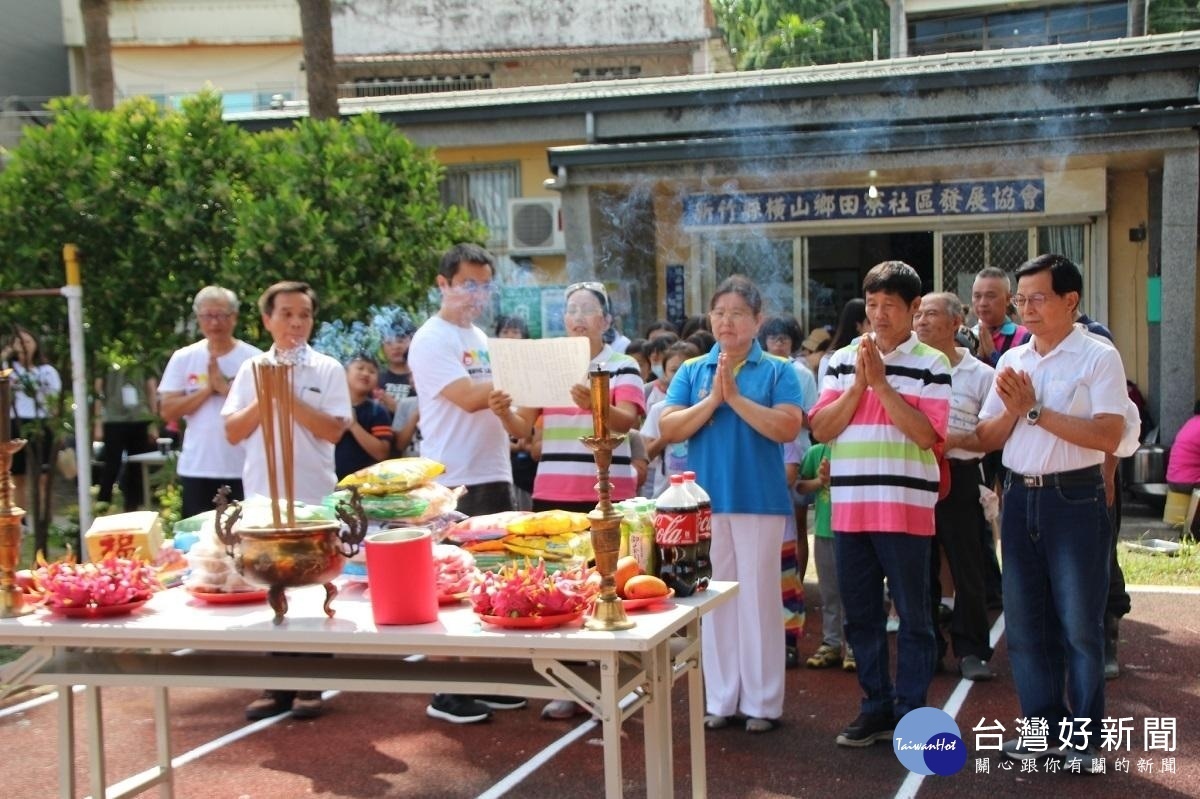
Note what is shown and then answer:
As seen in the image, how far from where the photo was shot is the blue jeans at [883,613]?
17.0ft

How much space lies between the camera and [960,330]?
7328 mm

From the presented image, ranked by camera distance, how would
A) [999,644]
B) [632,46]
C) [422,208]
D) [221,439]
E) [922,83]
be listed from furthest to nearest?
[632,46]
[922,83]
[422,208]
[999,644]
[221,439]

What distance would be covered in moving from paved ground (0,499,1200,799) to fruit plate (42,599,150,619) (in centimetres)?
132

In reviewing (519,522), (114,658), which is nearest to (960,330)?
(519,522)

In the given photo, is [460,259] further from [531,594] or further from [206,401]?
[531,594]

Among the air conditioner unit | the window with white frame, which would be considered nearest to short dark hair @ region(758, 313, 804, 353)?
the air conditioner unit

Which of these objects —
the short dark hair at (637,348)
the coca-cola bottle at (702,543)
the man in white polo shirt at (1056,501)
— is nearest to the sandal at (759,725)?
the man in white polo shirt at (1056,501)

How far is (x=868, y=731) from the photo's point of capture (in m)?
5.30

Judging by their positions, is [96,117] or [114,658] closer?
[114,658]

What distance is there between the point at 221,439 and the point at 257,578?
110 inches

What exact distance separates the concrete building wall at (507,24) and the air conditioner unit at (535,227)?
8.77 m

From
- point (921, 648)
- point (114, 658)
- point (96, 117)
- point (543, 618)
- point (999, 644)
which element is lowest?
point (999, 644)

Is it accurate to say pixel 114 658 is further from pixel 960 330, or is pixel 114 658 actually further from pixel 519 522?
pixel 960 330

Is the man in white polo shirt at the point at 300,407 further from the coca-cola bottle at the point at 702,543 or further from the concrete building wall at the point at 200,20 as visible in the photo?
the concrete building wall at the point at 200,20
